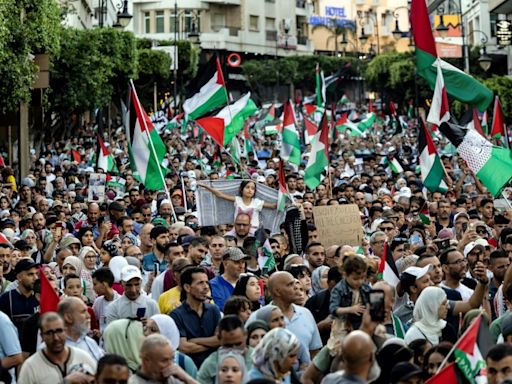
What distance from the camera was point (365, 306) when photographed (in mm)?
8844

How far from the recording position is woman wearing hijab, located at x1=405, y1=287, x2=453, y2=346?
9.84 m

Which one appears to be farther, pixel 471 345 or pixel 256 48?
pixel 256 48

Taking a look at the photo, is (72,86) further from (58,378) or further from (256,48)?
(256,48)

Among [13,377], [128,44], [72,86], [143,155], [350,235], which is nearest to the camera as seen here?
[13,377]

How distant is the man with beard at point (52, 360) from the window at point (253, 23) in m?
92.0

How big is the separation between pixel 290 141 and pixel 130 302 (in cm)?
1730

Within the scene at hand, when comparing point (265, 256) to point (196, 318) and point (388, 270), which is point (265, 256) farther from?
point (196, 318)

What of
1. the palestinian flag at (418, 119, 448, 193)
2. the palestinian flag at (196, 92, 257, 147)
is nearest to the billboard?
the palestinian flag at (196, 92, 257, 147)

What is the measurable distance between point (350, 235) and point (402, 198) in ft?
15.2

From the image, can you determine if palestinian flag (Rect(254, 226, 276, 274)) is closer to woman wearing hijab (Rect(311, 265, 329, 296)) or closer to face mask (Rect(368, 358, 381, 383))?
woman wearing hijab (Rect(311, 265, 329, 296))

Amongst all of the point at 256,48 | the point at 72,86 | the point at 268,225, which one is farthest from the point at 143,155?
the point at 256,48

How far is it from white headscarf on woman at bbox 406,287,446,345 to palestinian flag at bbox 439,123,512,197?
6.30 m

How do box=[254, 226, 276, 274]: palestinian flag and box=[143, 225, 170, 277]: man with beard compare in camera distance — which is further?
box=[143, 225, 170, 277]: man with beard

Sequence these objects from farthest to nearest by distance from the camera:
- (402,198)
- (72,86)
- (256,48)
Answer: (256,48)
(72,86)
(402,198)
